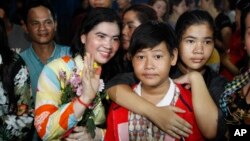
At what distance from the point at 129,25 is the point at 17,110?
1003 mm

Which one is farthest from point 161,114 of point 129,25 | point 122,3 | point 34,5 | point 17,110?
point 122,3

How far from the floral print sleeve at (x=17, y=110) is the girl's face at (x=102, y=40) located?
405 mm

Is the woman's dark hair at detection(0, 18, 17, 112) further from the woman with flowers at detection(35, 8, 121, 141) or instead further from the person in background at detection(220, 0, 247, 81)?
the person in background at detection(220, 0, 247, 81)

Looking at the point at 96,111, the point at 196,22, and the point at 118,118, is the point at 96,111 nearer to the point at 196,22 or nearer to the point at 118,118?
the point at 118,118

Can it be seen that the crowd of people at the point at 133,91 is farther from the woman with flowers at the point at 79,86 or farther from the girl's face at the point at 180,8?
the girl's face at the point at 180,8

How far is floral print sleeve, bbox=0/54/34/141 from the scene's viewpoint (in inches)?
86.5

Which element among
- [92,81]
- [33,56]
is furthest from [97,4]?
[92,81]

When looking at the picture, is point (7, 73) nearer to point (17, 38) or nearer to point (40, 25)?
point (40, 25)

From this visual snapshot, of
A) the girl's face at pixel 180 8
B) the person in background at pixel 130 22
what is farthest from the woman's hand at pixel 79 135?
the girl's face at pixel 180 8

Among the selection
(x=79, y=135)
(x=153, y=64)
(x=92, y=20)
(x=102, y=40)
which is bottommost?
(x=79, y=135)

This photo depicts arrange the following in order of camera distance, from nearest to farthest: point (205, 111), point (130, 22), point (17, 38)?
point (205, 111), point (130, 22), point (17, 38)

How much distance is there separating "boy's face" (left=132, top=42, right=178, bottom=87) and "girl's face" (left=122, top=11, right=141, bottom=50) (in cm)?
68

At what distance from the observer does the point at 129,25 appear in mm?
2799

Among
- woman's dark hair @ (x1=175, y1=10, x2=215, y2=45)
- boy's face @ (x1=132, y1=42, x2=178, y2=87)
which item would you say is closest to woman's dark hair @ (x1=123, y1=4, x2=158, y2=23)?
woman's dark hair @ (x1=175, y1=10, x2=215, y2=45)
